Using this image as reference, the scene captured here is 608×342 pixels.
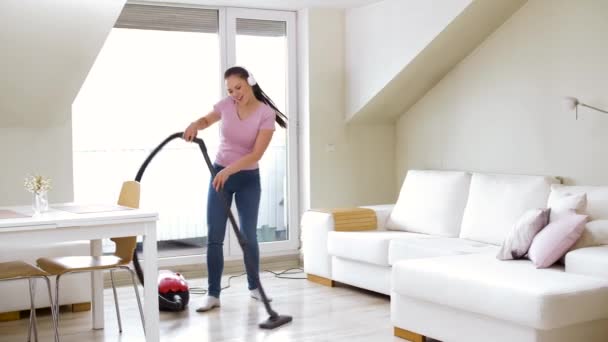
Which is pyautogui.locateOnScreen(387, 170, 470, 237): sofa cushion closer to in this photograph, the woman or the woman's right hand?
the woman

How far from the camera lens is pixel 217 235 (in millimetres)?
4852

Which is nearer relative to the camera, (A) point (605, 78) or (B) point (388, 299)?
(A) point (605, 78)

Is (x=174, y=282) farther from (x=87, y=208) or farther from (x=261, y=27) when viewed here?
(x=261, y=27)

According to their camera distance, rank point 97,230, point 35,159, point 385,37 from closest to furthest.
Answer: point 97,230, point 35,159, point 385,37

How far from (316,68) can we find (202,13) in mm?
979

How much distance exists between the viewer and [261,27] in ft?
20.7

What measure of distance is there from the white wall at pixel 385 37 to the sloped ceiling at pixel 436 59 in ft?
0.16

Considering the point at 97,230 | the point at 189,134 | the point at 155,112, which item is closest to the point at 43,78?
the point at 189,134

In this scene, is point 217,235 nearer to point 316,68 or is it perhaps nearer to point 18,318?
point 18,318

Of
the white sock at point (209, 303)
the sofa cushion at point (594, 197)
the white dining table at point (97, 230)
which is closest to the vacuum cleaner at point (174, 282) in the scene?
the white sock at point (209, 303)

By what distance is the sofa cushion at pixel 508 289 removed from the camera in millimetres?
3332

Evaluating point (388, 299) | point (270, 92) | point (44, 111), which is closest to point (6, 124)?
point (44, 111)

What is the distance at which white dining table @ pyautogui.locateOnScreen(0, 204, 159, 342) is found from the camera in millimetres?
3385

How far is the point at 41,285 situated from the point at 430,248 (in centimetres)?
231
